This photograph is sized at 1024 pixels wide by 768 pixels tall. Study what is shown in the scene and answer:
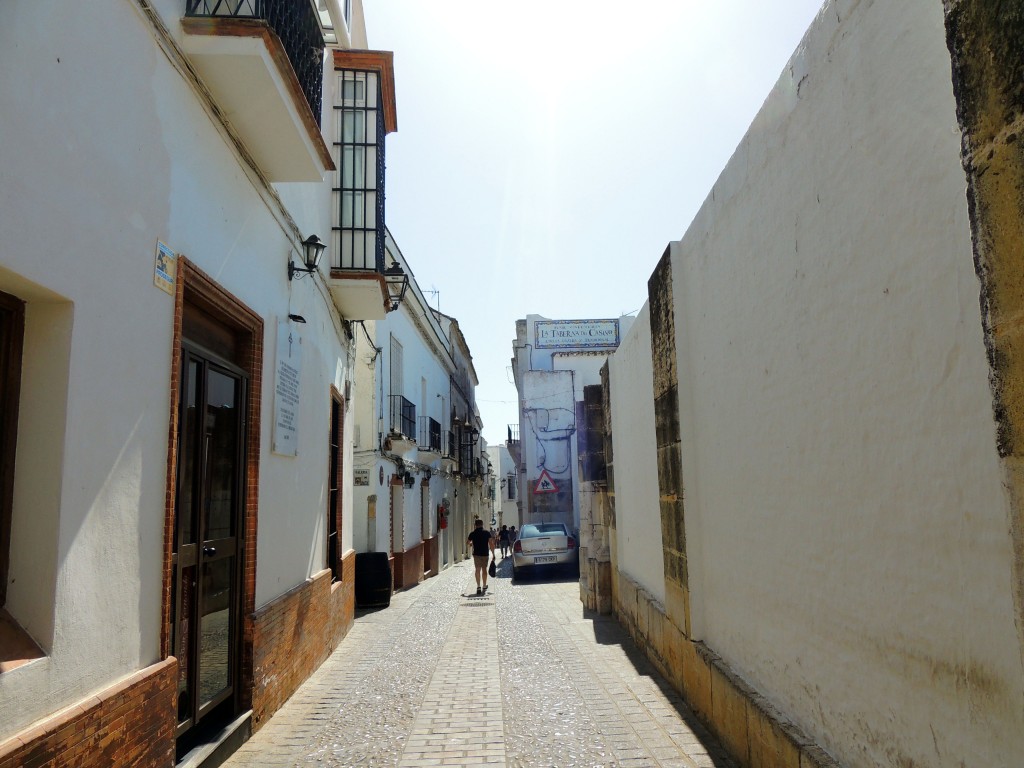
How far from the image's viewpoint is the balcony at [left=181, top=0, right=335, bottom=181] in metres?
4.38

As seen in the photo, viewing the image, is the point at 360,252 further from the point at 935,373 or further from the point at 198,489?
the point at 935,373

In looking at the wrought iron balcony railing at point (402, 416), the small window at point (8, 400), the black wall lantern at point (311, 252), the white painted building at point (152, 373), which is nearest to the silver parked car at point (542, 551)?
the wrought iron balcony railing at point (402, 416)

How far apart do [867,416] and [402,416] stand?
13.2m

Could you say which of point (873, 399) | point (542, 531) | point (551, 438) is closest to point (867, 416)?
point (873, 399)

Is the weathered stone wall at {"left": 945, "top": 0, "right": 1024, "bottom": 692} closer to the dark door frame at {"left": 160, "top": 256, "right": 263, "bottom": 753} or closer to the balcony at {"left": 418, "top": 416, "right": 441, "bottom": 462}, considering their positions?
the dark door frame at {"left": 160, "top": 256, "right": 263, "bottom": 753}

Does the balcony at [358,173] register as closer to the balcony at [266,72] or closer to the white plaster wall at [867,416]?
the balcony at [266,72]

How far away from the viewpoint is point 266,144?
5.43m

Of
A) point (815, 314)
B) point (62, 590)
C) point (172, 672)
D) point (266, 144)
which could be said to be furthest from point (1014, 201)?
point (266, 144)

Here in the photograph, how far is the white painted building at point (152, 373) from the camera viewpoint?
9.71 feet

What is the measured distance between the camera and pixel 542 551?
16.6m

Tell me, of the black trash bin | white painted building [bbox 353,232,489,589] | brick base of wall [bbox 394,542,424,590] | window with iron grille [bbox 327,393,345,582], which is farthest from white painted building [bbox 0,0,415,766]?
brick base of wall [bbox 394,542,424,590]

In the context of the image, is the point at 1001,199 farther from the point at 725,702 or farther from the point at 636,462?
the point at 636,462

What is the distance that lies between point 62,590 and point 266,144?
337 centimetres

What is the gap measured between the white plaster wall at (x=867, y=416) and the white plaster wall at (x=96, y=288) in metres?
2.99
